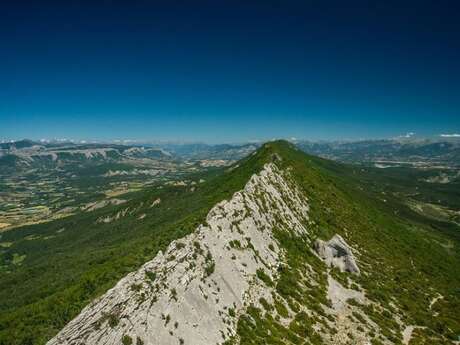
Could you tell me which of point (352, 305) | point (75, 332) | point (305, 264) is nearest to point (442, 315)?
point (352, 305)

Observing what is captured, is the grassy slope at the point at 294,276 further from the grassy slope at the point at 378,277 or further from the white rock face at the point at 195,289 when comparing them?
the white rock face at the point at 195,289

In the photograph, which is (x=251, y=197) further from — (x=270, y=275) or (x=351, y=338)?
(x=351, y=338)

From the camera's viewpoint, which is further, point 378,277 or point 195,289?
point 378,277

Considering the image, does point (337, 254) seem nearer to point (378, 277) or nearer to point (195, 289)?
point (378, 277)

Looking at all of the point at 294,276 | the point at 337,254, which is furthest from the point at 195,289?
the point at 337,254

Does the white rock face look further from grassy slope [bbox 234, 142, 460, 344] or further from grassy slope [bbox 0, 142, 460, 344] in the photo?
grassy slope [bbox 234, 142, 460, 344]

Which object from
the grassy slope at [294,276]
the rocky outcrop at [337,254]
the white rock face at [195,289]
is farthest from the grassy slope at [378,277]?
the white rock face at [195,289]
